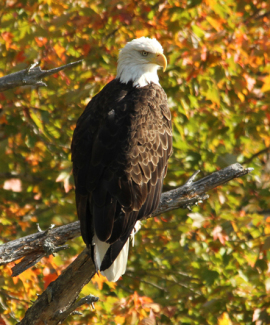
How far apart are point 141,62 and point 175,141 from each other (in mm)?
1106

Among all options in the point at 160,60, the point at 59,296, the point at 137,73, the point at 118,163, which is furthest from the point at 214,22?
the point at 59,296

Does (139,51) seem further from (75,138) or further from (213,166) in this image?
(213,166)

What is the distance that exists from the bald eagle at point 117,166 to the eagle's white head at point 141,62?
10.0 inches

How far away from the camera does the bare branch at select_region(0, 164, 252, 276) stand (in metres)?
3.45

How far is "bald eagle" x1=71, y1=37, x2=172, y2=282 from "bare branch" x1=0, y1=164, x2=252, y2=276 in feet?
0.52

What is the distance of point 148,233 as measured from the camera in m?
5.58

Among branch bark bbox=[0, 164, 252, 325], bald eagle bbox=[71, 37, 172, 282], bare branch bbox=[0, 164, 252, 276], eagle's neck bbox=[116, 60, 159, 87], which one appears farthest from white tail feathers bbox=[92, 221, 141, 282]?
eagle's neck bbox=[116, 60, 159, 87]

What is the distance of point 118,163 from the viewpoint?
3.67 m

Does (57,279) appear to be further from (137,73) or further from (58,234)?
(137,73)

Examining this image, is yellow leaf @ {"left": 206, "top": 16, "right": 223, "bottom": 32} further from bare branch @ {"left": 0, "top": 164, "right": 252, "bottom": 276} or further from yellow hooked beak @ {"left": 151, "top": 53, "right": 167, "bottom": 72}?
bare branch @ {"left": 0, "top": 164, "right": 252, "bottom": 276}

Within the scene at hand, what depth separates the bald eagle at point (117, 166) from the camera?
360 centimetres

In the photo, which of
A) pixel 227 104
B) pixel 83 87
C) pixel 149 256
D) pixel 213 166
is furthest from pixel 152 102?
pixel 149 256

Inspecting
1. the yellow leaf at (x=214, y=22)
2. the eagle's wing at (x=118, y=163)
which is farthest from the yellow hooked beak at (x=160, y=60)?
the yellow leaf at (x=214, y=22)

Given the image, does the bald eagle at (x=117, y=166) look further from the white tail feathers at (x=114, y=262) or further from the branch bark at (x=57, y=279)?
the branch bark at (x=57, y=279)
